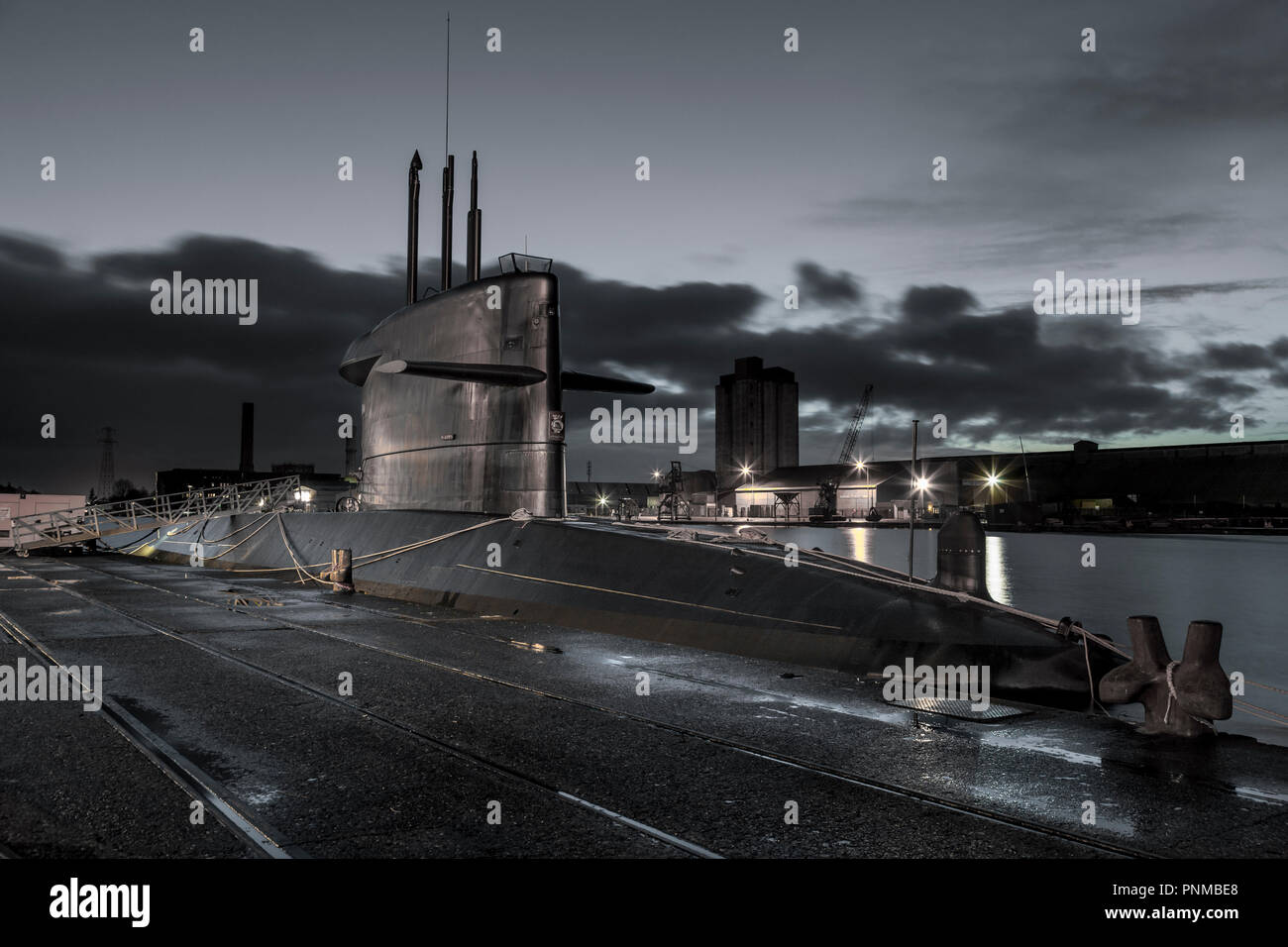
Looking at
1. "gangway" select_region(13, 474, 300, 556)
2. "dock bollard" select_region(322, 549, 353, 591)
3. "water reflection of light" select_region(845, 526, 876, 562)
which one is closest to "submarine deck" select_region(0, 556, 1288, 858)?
"dock bollard" select_region(322, 549, 353, 591)

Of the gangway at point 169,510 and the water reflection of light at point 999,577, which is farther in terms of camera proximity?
the water reflection of light at point 999,577

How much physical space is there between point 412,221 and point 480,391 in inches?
297

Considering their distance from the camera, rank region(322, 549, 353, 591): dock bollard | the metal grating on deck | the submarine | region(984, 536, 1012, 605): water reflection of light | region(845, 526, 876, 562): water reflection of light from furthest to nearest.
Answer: region(845, 526, 876, 562): water reflection of light
region(984, 536, 1012, 605): water reflection of light
region(322, 549, 353, 591): dock bollard
the submarine
the metal grating on deck

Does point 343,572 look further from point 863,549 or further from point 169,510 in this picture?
point 863,549

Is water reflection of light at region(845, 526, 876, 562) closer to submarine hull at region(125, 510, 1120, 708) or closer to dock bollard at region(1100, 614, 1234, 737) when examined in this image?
submarine hull at region(125, 510, 1120, 708)

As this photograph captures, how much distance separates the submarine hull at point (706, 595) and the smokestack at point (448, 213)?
563cm

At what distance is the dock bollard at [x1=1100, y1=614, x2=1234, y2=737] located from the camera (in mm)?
6906

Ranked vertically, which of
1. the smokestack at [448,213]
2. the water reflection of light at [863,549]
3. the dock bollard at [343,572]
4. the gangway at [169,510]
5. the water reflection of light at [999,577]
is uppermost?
the smokestack at [448,213]

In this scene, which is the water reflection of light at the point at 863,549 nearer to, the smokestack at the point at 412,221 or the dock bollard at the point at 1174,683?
the smokestack at the point at 412,221

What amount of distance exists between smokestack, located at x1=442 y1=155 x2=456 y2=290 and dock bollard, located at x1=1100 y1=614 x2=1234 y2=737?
1569 cm

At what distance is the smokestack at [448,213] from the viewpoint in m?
19.4

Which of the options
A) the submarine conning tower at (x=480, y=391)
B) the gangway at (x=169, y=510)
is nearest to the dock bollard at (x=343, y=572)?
the submarine conning tower at (x=480, y=391)

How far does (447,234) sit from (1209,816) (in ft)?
58.9

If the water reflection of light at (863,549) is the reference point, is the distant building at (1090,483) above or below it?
above
